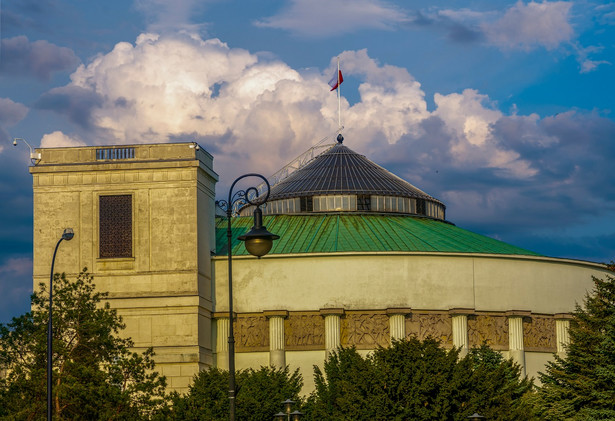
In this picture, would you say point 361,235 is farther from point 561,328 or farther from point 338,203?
point 561,328

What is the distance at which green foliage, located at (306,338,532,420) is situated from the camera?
5044cm

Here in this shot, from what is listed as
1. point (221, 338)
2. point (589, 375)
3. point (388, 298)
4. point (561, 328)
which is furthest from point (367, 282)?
point (589, 375)

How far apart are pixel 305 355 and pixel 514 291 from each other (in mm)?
13226

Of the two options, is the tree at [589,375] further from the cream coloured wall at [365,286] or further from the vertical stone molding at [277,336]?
the vertical stone molding at [277,336]

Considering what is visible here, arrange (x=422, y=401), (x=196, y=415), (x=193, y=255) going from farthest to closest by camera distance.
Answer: (x=193, y=255)
(x=196, y=415)
(x=422, y=401)

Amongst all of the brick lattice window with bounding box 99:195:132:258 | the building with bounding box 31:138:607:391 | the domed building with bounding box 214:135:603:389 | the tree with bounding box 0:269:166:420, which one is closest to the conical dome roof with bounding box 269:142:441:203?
the domed building with bounding box 214:135:603:389

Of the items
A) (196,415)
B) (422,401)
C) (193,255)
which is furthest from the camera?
(193,255)

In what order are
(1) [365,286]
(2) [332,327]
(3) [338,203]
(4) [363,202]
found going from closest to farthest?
(2) [332,327], (1) [365,286], (3) [338,203], (4) [363,202]

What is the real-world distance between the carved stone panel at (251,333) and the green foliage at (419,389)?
16204mm

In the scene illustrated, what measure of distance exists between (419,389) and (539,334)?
2496cm

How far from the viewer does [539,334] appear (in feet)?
241

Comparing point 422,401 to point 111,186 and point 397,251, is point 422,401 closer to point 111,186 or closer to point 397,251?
point 397,251

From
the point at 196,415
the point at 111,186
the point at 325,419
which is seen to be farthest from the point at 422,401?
the point at 111,186

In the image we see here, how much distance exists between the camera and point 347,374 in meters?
57.8
